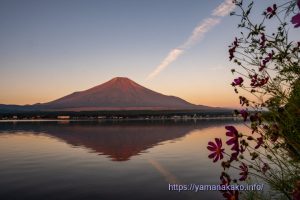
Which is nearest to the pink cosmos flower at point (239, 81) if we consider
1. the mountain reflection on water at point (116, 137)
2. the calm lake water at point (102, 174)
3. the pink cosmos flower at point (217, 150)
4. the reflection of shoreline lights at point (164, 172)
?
the pink cosmos flower at point (217, 150)

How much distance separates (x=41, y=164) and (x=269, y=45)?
1994 cm

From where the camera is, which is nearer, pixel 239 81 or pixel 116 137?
pixel 239 81

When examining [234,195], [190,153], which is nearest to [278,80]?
[234,195]

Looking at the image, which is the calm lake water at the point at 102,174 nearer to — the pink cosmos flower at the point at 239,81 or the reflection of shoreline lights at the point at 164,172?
the reflection of shoreline lights at the point at 164,172

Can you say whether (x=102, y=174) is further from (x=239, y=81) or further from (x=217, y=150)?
(x=217, y=150)

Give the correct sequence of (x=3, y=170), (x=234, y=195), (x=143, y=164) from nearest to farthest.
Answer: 1. (x=234, y=195)
2. (x=3, y=170)
3. (x=143, y=164)

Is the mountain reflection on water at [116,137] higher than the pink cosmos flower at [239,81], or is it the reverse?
the pink cosmos flower at [239,81]

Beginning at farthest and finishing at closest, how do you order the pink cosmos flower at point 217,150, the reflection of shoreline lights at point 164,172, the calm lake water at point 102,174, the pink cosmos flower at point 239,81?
the reflection of shoreline lights at point 164,172 → the calm lake water at point 102,174 → the pink cosmos flower at point 239,81 → the pink cosmos flower at point 217,150

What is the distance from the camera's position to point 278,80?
6055mm

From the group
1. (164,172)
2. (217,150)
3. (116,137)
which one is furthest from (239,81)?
(116,137)

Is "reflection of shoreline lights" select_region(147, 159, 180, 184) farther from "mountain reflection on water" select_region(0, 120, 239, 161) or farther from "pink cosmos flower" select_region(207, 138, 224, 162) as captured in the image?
"pink cosmos flower" select_region(207, 138, 224, 162)

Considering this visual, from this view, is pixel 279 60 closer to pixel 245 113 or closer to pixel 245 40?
pixel 245 40

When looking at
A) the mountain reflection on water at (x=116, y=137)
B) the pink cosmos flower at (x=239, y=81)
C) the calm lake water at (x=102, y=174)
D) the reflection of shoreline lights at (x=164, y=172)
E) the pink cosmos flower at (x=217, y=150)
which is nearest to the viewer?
the pink cosmos flower at (x=217, y=150)

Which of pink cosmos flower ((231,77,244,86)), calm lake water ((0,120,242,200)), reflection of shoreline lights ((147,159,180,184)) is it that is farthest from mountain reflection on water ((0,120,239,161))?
pink cosmos flower ((231,77,244,86))
